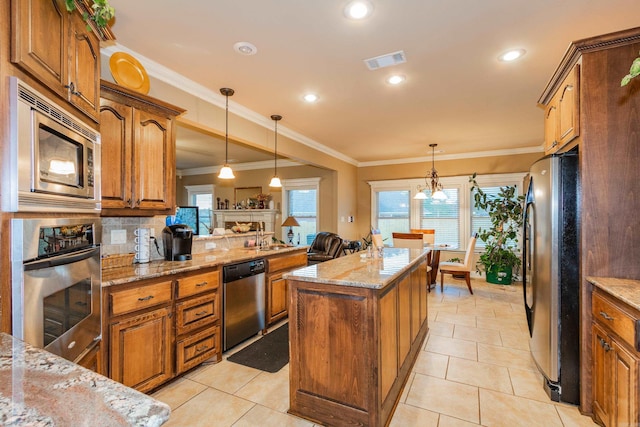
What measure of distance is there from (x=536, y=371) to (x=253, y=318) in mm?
2649

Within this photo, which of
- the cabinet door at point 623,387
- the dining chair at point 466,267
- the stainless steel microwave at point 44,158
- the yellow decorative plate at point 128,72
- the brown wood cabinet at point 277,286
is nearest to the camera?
the stainless steel microwave at point 44,158

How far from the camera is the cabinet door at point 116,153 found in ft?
7.30

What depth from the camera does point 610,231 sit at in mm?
1957

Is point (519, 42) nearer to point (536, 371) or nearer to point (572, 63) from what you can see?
point (572, 63)

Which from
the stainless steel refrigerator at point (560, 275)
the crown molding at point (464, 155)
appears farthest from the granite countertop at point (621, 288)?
the crown molding at point (464, 155)

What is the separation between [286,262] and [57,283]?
8.31ft

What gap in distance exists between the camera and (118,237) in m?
2.68

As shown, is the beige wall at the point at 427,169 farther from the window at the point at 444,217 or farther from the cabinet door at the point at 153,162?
the cabinet door at the point at 153,162

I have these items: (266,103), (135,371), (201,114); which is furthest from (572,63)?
(135,371)

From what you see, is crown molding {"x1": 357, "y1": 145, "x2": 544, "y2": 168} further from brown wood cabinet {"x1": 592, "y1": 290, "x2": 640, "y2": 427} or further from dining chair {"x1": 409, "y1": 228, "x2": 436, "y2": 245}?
brown wood cabinet {"x1": 592, "y1": 290, "x2": 640, "y2": 427}

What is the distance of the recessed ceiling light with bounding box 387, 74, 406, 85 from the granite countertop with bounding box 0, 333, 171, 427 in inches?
122

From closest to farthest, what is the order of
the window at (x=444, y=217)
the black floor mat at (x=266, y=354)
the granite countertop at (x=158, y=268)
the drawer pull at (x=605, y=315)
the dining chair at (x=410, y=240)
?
the drawer pull at (x=605, y=315), the granite countertop at (x=158, y=268), the black floor mat at (x=266, y=354), the dining chair at (x=410, y=240), the window at (x=444, y=217)

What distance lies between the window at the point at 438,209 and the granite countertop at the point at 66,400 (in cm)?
641

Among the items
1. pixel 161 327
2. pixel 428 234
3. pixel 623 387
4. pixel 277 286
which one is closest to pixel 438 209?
pixel 428 234
